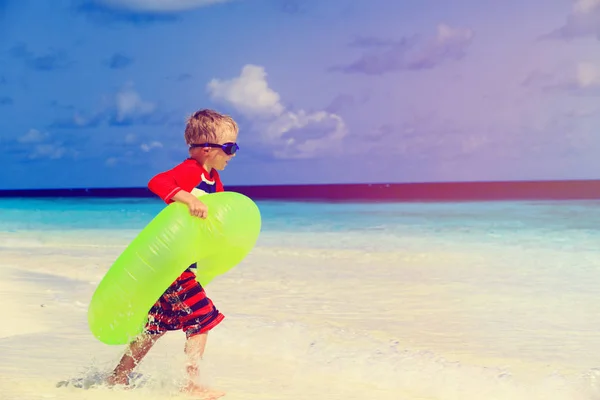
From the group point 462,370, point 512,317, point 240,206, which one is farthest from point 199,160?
point 512,317

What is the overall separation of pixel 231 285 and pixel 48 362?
355 centimetres

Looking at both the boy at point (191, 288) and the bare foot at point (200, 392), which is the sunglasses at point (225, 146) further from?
the bare foot at point (200, 392)

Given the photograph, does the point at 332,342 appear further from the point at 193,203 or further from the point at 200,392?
the point at 193,203

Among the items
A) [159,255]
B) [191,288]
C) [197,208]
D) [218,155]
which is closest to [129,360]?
[191,288]

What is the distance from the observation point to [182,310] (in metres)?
3.14

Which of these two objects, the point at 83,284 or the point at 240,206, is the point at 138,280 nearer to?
the point at 240,206

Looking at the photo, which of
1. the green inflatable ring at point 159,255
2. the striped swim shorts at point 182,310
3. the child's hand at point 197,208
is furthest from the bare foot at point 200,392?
the child's hand at point 197,208

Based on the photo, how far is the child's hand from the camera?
3.02 m

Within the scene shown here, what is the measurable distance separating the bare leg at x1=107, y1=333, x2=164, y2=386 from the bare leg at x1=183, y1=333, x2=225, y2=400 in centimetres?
17

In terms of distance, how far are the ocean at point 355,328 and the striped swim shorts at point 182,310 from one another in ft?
1.06

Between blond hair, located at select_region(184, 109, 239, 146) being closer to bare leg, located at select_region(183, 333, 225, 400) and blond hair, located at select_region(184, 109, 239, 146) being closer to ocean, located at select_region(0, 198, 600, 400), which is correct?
bare leg, located at select_region(183, 333, 225, 400)

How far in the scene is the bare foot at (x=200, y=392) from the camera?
319 centimetres

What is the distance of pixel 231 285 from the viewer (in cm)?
733

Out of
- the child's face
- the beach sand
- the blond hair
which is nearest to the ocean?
the beach sand
